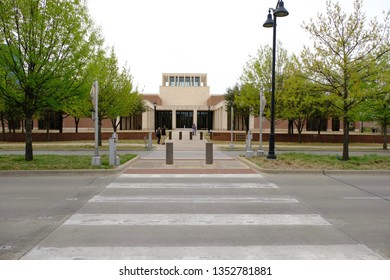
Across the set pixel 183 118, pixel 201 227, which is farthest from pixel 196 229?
pixel 183 118

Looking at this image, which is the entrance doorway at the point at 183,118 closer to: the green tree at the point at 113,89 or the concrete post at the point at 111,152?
the green tree at the point at 113,89

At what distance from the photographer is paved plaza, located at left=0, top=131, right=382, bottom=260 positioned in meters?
4.53

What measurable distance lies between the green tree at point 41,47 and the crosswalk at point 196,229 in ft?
22.2

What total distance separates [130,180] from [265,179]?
4.35 m

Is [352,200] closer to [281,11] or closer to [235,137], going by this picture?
[281,11]

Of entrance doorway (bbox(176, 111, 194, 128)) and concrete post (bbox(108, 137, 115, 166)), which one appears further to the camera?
entrance doorway (bbox(176, 111, 194, 128))

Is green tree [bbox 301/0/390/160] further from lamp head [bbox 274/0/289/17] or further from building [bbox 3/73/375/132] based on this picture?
building [bbox 3/73/375/132]

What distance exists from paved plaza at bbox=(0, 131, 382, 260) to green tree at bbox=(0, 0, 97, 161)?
6.65 m

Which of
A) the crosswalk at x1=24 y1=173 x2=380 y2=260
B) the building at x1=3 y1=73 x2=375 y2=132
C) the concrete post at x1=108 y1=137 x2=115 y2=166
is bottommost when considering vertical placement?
the crosswalk at x1=24 y1=173 x2=380 y2=260

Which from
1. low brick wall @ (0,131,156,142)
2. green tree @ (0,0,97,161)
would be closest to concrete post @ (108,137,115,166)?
green tree @ (0,0,97,161)

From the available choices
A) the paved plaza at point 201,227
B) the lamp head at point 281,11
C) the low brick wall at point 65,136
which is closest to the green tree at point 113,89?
the low brick wall at point 65,136

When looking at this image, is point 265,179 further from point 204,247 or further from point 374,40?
point 374,40

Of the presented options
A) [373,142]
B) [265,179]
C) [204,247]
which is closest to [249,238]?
[204,247]
